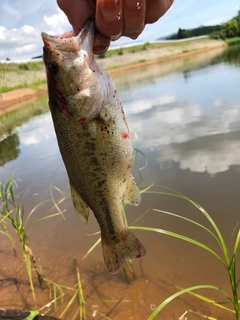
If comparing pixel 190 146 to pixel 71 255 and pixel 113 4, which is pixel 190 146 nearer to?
pixel 71 255

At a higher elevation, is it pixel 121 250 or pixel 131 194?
pixel 131 194

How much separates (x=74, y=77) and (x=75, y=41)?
0.67 feet

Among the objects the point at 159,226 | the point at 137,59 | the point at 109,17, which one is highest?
the point at 109,17

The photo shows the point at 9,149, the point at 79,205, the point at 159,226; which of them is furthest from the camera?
the point at 9,149

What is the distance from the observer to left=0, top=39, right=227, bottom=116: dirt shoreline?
3160 cm

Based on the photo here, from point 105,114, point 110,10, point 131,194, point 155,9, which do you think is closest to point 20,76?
point 131,194

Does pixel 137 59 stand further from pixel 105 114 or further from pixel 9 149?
pixel 105 114

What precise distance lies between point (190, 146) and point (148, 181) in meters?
1.58

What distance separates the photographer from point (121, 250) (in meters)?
2.24

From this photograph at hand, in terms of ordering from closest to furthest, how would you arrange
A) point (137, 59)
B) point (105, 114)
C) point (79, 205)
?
point (105, 114)
point (79, 205)
point (137, 59)

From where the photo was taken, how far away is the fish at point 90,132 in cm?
180

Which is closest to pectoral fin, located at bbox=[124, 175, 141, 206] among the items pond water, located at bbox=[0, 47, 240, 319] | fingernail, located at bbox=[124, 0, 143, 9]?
fingernail, located at bbox=[124, 0, 143, 9]

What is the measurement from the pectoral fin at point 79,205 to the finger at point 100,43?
2.96ft

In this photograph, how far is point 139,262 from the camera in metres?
3.71
